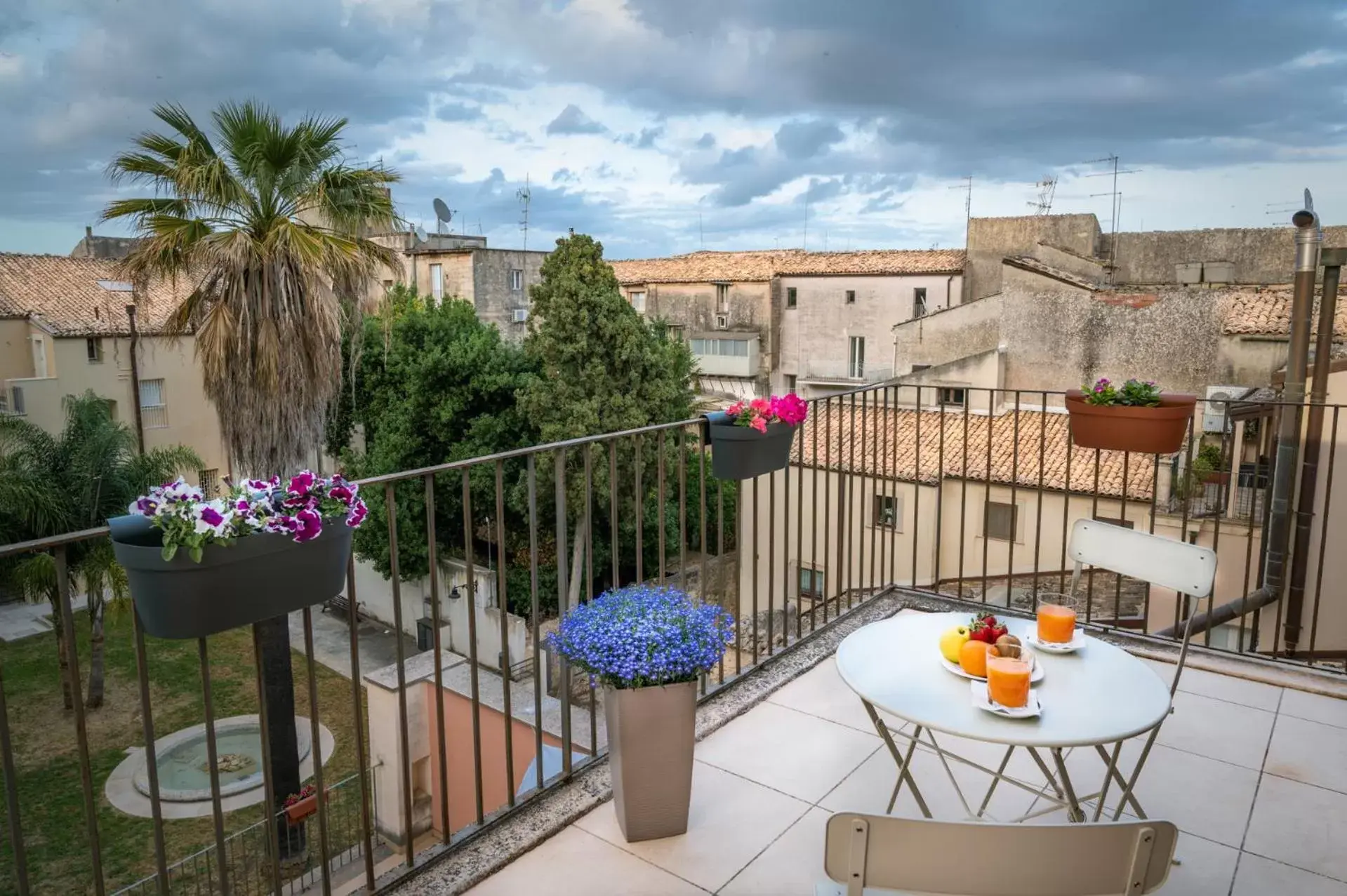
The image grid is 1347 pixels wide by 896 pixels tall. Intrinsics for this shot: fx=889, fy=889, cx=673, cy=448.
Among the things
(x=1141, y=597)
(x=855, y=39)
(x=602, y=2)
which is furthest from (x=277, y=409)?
(x=1141, y=597)

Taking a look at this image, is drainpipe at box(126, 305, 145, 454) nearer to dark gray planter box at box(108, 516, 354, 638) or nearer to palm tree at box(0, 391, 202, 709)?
palm tree at box(0, 391, 202, 709)

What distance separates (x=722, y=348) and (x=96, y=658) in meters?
20.2

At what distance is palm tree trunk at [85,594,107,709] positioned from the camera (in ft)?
45.9

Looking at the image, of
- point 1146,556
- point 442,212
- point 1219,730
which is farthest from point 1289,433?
point 442,212

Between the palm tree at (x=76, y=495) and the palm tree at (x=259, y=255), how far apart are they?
387 centimetres

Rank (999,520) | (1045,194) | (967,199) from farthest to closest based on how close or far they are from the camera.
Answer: (967,199) < (1045,194) < (999,520)

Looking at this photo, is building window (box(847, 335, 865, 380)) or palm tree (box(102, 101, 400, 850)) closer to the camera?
palm tree (box(102, 101, 400, 850))

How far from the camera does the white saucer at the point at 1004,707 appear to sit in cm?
183

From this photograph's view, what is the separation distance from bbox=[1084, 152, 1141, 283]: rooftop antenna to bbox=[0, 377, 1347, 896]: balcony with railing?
1355 centimetres

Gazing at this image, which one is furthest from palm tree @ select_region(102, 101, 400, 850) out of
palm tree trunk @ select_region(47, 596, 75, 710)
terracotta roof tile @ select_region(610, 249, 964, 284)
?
terracotta roof tile @ select_region(610, 249, 964, 284)

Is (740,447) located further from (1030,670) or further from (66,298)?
(66,298)

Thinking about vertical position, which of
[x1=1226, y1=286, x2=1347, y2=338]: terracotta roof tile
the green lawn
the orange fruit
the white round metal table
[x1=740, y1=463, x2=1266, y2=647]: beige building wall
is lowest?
the green lawn

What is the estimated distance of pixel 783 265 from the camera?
29.8 meters

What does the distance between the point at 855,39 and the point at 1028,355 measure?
56.1 feet
